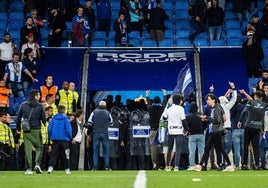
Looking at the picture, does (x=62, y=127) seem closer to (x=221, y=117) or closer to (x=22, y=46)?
(x=221, y=117)

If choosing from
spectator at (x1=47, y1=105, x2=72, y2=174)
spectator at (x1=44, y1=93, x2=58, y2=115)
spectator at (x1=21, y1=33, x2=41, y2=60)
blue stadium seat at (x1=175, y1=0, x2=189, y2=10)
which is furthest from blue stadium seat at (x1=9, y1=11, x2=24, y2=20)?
spectator at (x1=47, y1=105, x2=72, y2=174)

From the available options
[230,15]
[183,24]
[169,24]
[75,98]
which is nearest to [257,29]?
[230,15]

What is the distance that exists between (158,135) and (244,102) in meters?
2.78

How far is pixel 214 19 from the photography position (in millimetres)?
26391

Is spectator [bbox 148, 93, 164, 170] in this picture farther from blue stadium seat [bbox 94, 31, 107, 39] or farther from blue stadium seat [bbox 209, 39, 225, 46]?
blue stadium seat [bbox 94, 31, 107, 39]

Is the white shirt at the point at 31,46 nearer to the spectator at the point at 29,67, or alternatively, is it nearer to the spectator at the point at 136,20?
the spectator at the point at 29,67

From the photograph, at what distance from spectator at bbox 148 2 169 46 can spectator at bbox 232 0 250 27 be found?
2.98 metres

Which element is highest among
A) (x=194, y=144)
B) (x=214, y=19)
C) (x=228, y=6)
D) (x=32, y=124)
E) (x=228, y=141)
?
(x=228, y=6)

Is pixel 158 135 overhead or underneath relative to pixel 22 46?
underneath

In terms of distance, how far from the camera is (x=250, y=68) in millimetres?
24672

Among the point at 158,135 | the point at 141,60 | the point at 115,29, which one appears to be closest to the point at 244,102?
the point at 158,135

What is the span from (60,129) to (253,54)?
896 cm

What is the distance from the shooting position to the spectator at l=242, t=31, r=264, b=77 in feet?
80.0

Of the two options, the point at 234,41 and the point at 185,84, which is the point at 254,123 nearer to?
the point at 185,84
